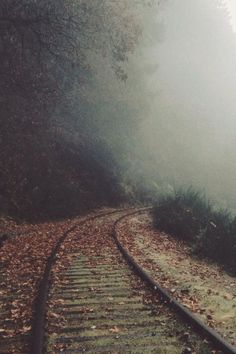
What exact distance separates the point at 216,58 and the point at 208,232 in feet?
276

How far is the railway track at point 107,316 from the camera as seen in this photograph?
5.91 meters

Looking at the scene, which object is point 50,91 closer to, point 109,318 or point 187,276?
point 187,276

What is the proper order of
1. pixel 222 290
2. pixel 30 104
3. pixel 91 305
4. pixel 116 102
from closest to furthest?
pixel 91 305
pixel 222 290
pixel 30 104
pixel 116 102

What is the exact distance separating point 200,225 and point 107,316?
10626mm

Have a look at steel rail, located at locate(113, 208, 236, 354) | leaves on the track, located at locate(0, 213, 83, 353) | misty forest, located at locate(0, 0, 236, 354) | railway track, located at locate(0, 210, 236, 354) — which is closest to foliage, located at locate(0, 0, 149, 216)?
misty forest, located at locate(0, 0, 236, 354)

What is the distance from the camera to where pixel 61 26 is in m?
17.3

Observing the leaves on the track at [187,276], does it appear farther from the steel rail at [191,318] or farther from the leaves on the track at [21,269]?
the leaves on the track at [21,269]

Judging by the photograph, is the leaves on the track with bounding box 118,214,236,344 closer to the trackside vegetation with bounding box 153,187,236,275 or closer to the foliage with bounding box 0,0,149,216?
the trackside vegetation with bounding box 153,187,236,275

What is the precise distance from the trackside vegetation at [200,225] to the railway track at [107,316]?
4042mm

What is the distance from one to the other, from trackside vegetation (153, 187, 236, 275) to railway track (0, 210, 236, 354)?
404cm

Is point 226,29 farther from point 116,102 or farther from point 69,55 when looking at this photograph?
point 69,55

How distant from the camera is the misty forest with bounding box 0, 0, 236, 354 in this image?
268 inches

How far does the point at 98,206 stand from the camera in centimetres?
2945

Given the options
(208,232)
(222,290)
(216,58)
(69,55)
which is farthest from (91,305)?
(216,58)
